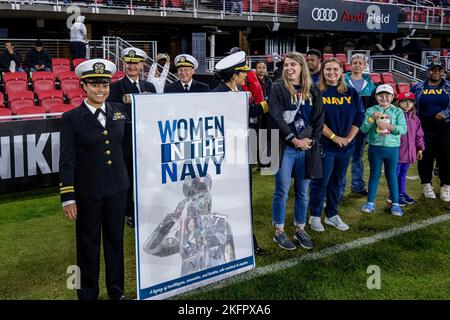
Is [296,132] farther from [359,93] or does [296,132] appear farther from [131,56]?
[359,93]

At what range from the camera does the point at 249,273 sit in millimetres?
3746

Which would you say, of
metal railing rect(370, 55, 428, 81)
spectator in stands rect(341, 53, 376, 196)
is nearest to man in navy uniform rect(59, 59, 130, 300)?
spectator in stands rect(341, 53, 376, 196)

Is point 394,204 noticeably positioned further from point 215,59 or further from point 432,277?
point 215,59

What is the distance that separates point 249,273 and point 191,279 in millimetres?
625

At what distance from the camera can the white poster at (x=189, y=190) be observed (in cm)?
301

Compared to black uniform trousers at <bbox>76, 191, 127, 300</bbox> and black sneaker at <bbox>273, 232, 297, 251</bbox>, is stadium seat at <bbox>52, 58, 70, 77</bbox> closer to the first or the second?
black sneaker at <bbox>273, 232, 297, 251</bbox>

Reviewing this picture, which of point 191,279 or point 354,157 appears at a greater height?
point 354,157

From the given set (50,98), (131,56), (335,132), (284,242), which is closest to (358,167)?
(335,132)

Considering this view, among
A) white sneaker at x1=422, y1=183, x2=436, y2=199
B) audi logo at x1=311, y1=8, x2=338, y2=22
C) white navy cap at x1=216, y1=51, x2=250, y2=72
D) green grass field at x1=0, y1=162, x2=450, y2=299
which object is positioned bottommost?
green grass field at x1=0, y1=162, x2=450, y2=299

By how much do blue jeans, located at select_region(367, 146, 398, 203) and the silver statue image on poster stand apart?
2433mm

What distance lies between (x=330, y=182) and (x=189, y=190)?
2.08 m

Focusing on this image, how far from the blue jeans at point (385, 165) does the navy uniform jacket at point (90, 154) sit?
3.12 meters

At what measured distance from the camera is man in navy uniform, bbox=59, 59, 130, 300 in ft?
9.59

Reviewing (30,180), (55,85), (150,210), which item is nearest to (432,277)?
(150,210)
